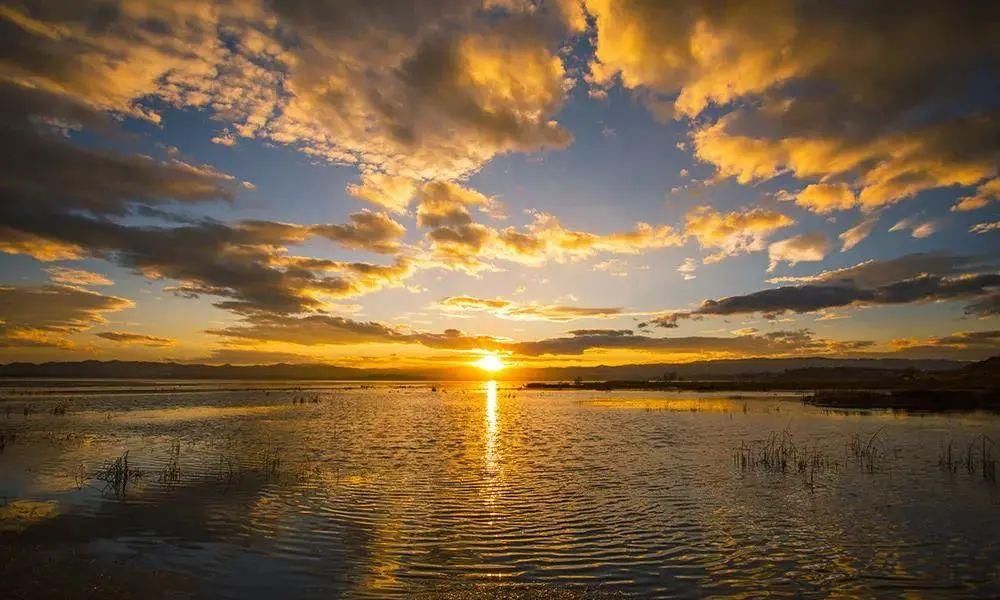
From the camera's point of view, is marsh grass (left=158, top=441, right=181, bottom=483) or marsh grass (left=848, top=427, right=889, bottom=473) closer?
marsh grass (left=158, top=441, right=181, bottom=483)

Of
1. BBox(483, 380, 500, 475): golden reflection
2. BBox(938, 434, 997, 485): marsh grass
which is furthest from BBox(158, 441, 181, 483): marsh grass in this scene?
BBox(938, 434, 997, 485): marsh grass

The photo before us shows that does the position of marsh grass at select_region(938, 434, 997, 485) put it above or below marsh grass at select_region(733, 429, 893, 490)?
above

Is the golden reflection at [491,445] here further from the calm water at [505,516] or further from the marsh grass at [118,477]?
the marsh grass at [118,477]

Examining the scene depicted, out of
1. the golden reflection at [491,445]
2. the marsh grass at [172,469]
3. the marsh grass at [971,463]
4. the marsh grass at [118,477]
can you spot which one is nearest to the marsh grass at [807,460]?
the marsh grass at [971,463]

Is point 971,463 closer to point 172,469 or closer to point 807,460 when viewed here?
point 807,460

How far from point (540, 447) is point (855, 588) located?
78.9ft

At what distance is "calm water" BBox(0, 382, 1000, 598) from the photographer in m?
12.8

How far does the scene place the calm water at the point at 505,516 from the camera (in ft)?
41.8

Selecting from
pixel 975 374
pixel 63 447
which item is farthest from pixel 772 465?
pixel 975 374

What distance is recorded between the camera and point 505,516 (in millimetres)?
18219

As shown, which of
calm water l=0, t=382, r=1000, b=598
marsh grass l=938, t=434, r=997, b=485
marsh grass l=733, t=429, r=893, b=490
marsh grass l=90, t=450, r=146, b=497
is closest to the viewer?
calm water l=0, t=382, r=1000, b=598

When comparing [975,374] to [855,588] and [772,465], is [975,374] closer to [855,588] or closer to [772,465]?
[772,465]

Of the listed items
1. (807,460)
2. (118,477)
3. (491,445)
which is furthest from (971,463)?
(118,477)

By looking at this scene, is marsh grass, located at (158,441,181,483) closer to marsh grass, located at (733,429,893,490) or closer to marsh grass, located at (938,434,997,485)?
marsh grass, located at (733,429,893,490)
